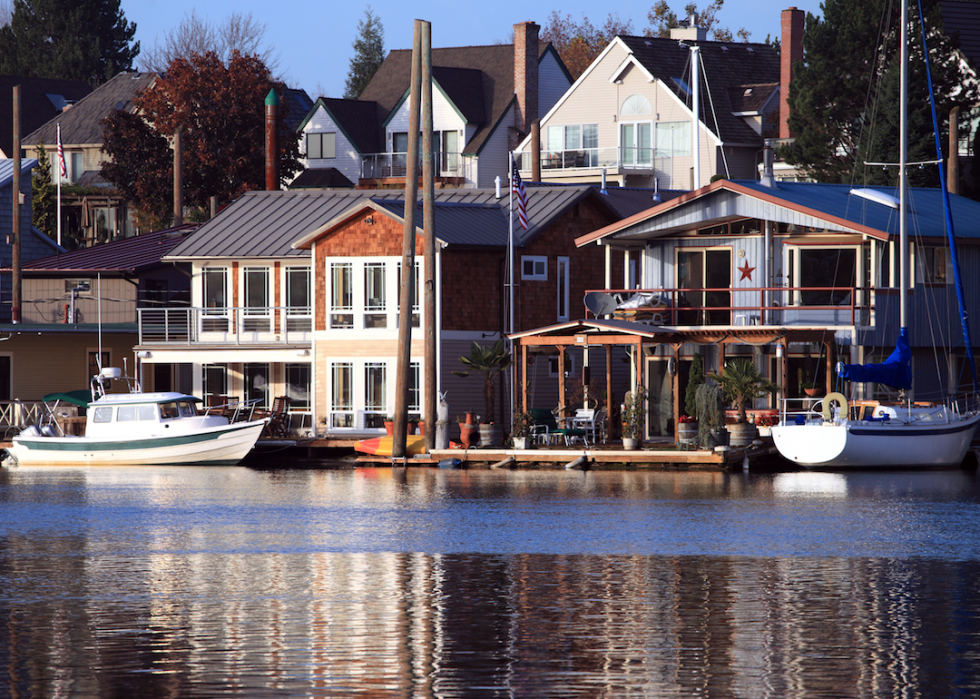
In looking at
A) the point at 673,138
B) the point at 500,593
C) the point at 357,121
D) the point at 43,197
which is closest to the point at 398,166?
the point at 357,121

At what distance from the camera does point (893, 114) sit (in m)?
52.8

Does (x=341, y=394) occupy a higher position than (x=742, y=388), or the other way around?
(x=742, y=388)

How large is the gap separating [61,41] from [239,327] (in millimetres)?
69860

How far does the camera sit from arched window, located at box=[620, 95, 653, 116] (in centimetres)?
6962

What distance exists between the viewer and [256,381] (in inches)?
2016

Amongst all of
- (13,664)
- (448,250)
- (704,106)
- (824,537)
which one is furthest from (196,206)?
(13,664)

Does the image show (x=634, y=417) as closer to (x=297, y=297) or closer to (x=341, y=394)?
(x=341, y=394)

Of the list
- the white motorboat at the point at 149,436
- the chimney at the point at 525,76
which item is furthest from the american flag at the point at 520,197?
the chimney at the point at 525,76

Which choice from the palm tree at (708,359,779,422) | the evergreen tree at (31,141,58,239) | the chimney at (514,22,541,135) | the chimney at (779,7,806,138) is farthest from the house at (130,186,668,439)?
the evergreen tree at (31,141,58,239)

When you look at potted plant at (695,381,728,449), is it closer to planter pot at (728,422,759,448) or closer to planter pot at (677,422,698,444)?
planter pot at (728,422,759,448)

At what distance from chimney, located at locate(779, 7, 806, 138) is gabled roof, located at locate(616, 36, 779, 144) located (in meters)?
Answer: 2.80

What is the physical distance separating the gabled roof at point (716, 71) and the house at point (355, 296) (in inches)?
706

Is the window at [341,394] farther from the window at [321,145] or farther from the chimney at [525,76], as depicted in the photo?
the window at [321,145]

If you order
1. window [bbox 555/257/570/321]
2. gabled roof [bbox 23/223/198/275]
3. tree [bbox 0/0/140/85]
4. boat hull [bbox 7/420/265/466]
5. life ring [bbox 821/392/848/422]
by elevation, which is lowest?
boat hull [bbox 7/420/265/466]
